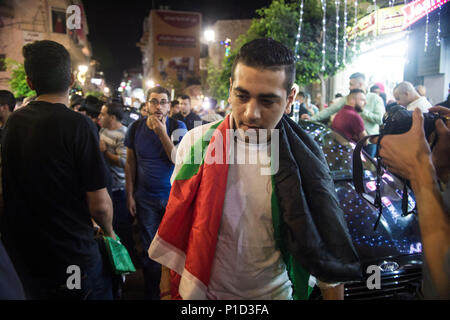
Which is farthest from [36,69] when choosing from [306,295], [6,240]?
[306,295]

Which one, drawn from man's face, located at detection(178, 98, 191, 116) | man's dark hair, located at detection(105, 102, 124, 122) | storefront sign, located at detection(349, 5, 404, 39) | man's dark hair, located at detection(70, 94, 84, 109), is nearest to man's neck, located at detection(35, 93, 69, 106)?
man's dark hair, located at detection(105, 102, 124, 122)

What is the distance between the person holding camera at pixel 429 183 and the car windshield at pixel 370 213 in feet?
4.72

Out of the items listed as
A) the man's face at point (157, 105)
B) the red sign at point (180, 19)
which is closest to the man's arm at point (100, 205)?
the man's face at point (157, 105)

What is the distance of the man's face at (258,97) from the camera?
5.09 ft

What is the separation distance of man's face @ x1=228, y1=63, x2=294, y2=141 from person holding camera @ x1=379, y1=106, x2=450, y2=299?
0.51 meters

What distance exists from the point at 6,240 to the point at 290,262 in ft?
5.74

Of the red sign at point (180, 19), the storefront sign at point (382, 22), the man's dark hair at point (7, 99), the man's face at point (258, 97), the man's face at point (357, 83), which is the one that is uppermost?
the red sign at point (180, 19)

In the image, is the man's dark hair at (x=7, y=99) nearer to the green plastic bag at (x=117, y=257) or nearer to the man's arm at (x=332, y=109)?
the green plastic bag at (x=117, y=257)

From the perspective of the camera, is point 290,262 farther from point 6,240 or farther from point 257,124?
point 6,240

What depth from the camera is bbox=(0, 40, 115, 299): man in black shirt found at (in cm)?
197

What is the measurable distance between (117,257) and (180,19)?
195ft

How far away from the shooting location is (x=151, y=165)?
12.7 ft

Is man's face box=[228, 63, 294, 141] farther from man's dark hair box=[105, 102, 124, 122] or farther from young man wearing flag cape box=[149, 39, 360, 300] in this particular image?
man's dark hair box=[105, 102, 124, 122]

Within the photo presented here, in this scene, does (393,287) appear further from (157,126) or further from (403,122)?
(157,126)
